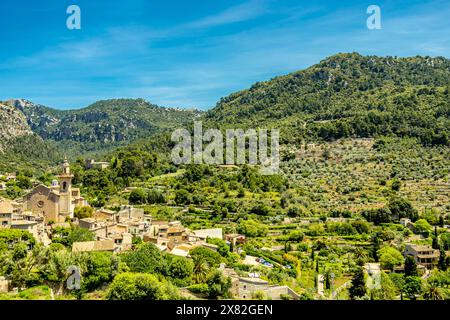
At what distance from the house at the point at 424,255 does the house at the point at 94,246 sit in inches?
653

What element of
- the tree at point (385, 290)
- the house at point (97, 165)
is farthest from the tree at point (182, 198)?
the tree at point (385, 290)

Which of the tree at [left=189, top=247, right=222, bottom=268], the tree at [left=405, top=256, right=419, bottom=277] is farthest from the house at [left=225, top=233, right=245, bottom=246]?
the tree at [left=405, top=256, right=419, bottom=277]

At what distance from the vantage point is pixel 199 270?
1852 centimetres

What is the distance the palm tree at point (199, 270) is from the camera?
18.0m

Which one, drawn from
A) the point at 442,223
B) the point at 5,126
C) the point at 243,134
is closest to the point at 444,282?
the point at 442,223

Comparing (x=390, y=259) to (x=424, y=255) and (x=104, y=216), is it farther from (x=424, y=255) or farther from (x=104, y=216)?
(x=104, y=216)

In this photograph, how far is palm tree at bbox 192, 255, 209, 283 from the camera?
1797 cm

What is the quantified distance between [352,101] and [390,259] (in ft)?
188

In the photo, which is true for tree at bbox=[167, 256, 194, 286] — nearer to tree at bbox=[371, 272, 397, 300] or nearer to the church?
tree at bbox=[371, 272, 397, 300]

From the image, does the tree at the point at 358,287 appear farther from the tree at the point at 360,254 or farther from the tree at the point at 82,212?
the tree at the point at 82,212

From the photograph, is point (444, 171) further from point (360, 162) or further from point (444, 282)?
point (444, 282)

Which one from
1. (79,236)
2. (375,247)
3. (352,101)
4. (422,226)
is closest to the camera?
(79,236)

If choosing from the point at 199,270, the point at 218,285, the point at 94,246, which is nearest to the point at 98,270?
the point at 94,246

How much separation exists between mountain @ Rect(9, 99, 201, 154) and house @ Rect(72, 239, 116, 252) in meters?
110
